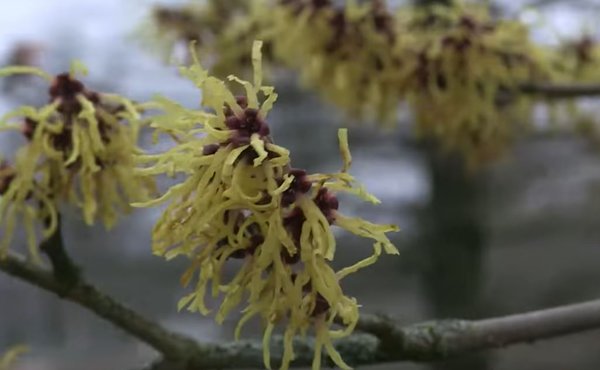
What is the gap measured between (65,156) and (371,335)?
21 cm

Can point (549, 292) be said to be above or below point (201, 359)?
below

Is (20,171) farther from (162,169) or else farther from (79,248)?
(79,248)

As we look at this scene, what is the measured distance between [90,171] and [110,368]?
1551 millimetres

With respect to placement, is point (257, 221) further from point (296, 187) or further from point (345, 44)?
point (345, 44)

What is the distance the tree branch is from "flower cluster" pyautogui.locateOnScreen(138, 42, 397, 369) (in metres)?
0.09

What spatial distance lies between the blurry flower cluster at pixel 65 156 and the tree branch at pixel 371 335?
3cm

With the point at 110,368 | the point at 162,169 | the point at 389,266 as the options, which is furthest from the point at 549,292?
the point at 162,169

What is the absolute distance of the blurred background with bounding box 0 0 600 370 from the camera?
4.82 ft

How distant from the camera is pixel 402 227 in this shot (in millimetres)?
1813

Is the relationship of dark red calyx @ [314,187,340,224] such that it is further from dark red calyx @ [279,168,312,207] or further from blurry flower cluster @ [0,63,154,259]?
blurry flower cluster @ [0,63,154,259]

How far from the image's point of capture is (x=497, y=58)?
0.93m

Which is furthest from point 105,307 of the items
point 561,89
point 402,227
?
point 402,227

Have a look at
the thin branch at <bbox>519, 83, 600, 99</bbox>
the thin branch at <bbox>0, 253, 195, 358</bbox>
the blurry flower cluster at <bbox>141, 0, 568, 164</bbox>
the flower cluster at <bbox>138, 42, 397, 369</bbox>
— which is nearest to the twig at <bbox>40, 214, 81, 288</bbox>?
the thin branch at <bbox>0, 253, 195, 358</bbox>

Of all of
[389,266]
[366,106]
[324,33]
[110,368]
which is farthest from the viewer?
[110,368]
